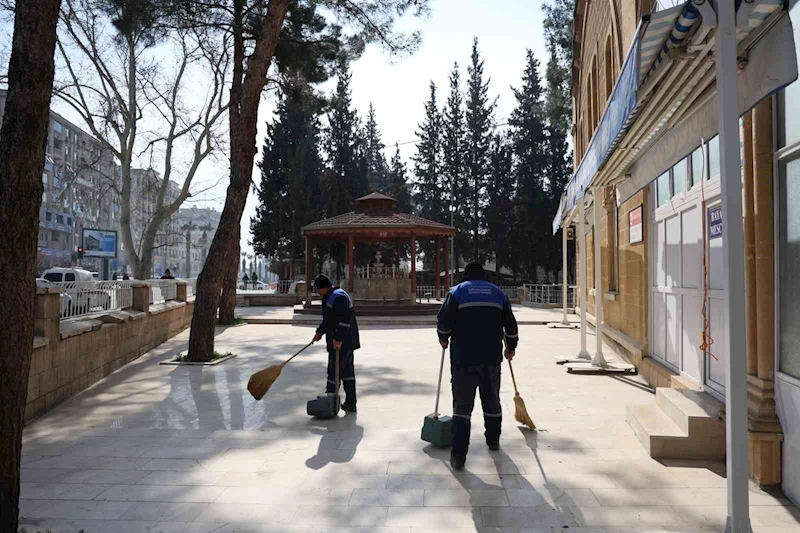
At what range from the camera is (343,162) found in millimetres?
40125

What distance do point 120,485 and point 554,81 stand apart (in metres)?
28.8

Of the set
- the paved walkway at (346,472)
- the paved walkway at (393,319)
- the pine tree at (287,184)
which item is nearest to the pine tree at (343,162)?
the pine tree at (287,184)

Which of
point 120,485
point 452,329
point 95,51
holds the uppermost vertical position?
point 95,51

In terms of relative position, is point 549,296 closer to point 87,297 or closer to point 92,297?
point 92,297

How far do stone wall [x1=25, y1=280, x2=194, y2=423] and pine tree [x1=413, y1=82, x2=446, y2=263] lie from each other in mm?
32834

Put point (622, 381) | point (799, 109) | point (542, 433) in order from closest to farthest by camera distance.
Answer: point (799, 109)
point (542, 433)
point (622, 381)

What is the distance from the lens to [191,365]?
9.62 metres

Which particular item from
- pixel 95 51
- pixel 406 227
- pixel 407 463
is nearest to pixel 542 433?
pixel 407 463

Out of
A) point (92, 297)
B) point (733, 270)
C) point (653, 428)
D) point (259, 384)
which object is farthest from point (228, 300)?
point (733, 270)

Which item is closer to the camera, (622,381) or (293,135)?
(622,381)

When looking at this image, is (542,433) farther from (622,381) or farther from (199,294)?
(199,294)

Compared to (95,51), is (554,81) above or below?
above

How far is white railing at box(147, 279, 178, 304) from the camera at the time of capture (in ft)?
40.9

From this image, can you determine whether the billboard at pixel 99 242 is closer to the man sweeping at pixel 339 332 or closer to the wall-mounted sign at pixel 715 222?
the man sweeping at pixel 339 332
